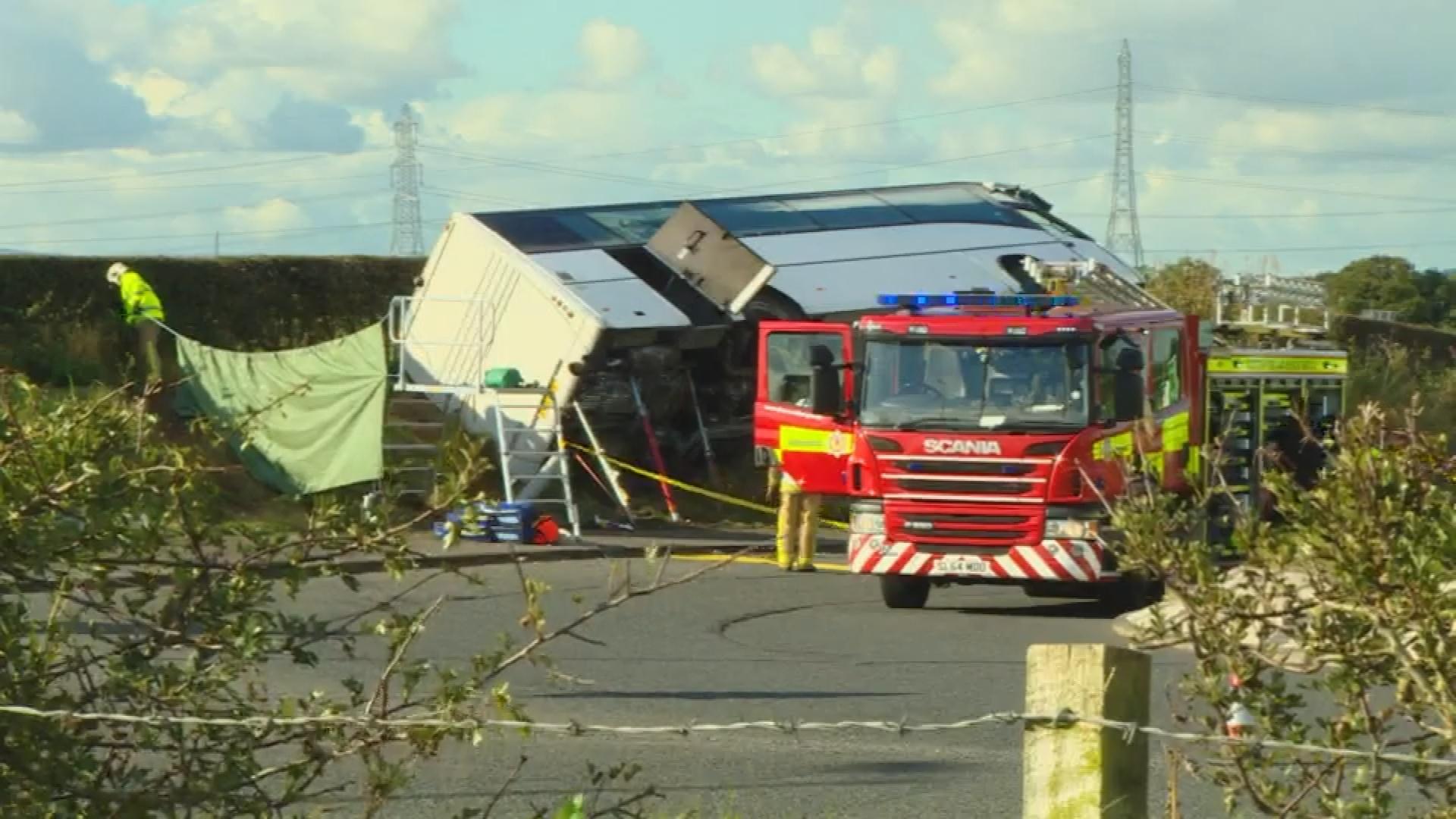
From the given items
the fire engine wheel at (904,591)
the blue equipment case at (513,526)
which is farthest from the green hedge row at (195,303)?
the fire engine wheel at (904,591)

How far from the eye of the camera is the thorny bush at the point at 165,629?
4.71 meters

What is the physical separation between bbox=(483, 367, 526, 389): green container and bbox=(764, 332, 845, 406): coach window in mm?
5237

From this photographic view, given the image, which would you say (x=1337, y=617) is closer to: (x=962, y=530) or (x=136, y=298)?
(x=962, y=530)

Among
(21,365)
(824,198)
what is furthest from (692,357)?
(21,365)

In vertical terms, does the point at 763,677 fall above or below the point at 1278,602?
below

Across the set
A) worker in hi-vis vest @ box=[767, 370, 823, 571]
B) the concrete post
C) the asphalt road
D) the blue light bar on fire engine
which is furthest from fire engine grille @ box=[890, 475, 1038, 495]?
the concrete post

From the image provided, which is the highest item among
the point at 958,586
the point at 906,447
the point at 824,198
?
the point at 824,198

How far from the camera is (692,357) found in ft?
87.9

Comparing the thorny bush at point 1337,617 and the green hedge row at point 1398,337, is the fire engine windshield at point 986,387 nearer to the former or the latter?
the thorny bush at point 1337,617

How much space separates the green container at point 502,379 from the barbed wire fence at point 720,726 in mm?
19743

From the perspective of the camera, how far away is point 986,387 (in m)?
16.5

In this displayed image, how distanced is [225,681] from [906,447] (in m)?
11.8

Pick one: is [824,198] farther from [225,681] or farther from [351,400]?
[225,681]

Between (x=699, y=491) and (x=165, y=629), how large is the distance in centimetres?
2106
